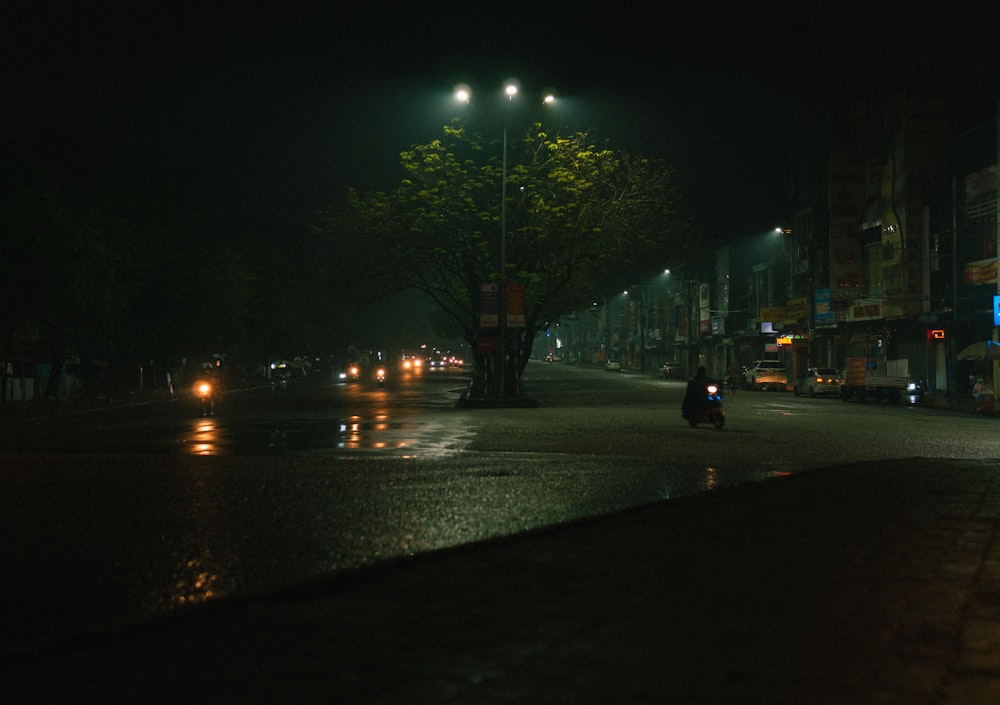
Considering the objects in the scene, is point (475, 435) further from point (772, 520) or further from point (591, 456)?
point (772, 520)

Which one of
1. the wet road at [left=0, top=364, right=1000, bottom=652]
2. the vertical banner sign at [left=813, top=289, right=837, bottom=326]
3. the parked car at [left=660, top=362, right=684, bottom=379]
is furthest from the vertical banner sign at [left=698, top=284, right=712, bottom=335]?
the wet road at [left=0, top=364, right=1000, bottom=652]

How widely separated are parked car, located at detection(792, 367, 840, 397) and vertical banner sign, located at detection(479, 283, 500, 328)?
20606 mm

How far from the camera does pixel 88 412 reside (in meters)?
39.0

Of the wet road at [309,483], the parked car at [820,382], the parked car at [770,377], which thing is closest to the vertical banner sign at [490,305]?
the wet road at [309,483]

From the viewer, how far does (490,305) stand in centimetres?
3784

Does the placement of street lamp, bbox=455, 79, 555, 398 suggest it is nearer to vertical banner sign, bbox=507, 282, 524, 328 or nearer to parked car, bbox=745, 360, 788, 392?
vertical banner sign, bbox=507, 282, 524, 328

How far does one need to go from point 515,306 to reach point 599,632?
31.7 metres

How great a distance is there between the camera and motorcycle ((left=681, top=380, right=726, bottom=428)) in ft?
86.1

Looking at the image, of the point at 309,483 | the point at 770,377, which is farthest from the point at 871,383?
the point at 309,483

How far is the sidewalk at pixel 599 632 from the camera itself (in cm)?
526

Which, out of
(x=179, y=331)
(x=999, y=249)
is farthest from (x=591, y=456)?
(x=179, y=331)

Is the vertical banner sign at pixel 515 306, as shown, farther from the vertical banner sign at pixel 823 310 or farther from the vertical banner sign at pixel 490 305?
the vertical banner sign at pixel 823 310

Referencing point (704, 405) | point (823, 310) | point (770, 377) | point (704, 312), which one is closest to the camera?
point (704, 405)

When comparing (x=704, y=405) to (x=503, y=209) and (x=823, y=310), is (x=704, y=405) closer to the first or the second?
(x=503, y=209)
